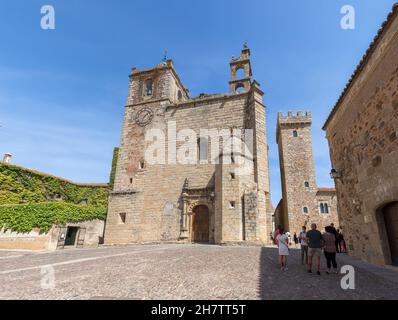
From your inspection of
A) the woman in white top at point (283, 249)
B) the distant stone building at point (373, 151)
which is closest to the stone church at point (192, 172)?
the distant stone building at point (373, 151)

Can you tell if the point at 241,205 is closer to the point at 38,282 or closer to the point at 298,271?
the point at 298,271

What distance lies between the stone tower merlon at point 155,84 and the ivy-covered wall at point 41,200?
9093 millimetres

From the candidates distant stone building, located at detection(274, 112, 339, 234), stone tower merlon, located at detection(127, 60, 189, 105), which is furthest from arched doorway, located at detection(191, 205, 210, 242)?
distant stone building, located at detection(274, 112, 339, 234)

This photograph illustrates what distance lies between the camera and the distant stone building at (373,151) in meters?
5.52

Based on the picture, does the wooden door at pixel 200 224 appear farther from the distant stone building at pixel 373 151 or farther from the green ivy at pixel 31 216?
the green ivy at pixel 31 216

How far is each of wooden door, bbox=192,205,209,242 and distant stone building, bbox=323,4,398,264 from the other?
880 centimetres

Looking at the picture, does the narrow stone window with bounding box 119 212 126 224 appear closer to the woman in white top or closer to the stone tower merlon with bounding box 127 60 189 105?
the stone tower merlon with bounding box 127 60 189 105

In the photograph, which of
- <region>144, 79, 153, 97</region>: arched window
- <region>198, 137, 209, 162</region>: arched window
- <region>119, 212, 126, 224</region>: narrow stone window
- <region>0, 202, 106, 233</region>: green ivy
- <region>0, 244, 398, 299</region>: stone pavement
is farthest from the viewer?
<region>144, 79, 153, 97</region>: arched window

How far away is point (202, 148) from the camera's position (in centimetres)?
1794

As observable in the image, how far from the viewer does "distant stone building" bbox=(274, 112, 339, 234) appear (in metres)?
24.2

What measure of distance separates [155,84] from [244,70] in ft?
26.2

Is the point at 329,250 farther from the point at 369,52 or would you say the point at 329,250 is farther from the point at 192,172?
the point at 192,172
